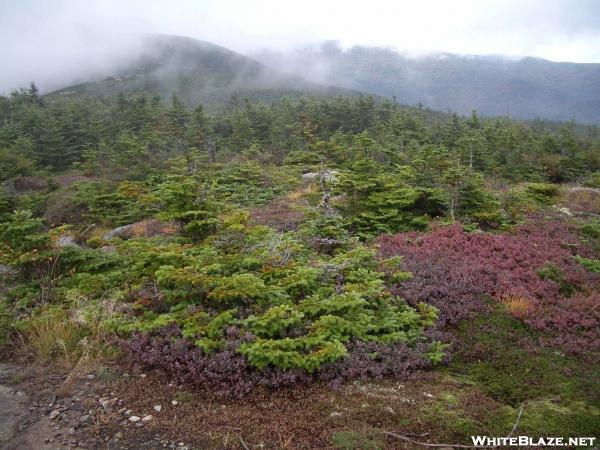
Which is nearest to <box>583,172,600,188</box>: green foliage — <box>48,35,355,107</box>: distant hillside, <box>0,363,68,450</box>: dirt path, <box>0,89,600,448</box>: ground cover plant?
<box>0,89,600,448</box>: ground cover plant

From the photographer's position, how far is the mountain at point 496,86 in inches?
6324

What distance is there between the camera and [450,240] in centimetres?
974

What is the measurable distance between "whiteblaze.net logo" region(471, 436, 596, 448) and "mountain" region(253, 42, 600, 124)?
168326 millimetres

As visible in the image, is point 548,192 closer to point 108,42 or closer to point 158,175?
point 158,175

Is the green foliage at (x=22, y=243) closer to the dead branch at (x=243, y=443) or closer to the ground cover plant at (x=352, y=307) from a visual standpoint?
the ground cover plant at (x=352, y=307)

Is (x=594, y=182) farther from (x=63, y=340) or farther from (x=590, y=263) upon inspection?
(x=63, y=340)

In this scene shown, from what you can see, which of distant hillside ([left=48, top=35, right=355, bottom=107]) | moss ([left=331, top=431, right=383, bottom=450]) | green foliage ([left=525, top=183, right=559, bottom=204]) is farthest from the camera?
distant hillside ([left=48, top=35, right=355, bottom=107])

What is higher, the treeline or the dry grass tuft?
the treeline

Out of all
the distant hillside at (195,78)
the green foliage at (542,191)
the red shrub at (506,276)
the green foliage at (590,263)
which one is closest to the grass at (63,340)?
the red shrub at (506,276)

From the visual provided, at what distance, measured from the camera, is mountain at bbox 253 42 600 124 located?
161 meters

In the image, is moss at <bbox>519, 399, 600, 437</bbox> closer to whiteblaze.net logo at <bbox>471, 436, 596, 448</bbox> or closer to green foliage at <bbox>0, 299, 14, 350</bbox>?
whiteblaze.net logo at <bbox>471, 436, 596, 448</bbox>

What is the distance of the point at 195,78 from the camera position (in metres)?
123

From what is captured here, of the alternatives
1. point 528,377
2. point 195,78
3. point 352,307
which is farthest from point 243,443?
point 195,78

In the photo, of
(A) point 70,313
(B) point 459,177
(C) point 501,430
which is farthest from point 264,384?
(B) point 459,177
